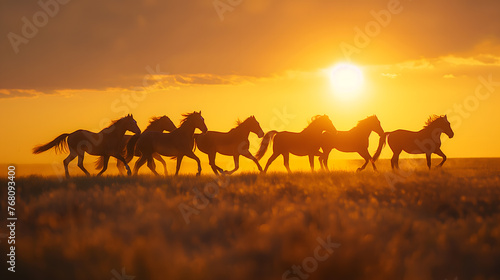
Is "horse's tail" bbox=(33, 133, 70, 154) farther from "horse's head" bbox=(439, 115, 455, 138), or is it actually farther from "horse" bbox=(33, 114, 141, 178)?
"horse's head" bbox=(439, 115, 455, 138)

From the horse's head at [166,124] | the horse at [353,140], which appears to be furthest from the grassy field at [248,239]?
the horse at [353,140]

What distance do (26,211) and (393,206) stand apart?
22.3 feet

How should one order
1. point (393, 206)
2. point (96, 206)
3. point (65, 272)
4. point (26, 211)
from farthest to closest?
point (393, 206) < point (96, 206) < point (26, 211) < point (65, 272)

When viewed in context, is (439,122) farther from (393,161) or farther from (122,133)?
(122,133)

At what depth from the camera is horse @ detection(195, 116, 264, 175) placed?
18.1 meters

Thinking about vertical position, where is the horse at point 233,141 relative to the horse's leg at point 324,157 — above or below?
above

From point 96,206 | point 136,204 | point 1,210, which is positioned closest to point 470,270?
point 136,204

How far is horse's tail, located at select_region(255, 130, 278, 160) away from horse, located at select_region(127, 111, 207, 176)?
3285 mm

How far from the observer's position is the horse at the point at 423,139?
63.4ft

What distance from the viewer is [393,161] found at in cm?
1992

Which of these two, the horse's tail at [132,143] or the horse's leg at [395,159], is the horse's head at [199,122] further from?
the horse's leg at [395,159]

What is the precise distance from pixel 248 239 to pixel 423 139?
1512 cm

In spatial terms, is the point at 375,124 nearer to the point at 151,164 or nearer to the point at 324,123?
the point at 324,123

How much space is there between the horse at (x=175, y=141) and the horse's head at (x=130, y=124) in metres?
0.33
